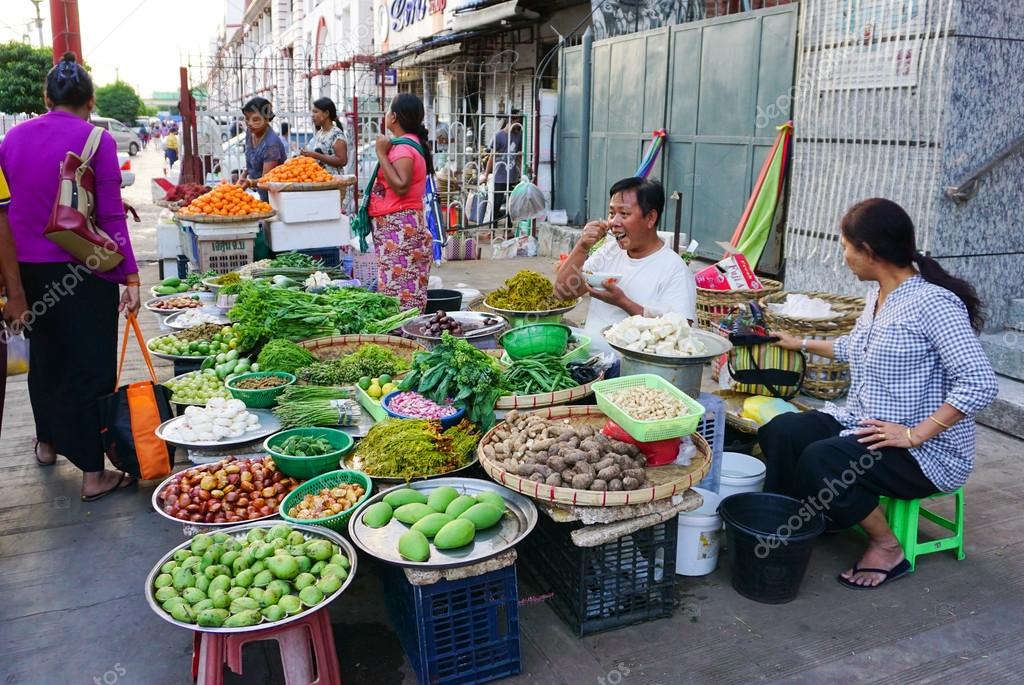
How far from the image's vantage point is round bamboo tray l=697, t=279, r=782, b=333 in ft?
16.9

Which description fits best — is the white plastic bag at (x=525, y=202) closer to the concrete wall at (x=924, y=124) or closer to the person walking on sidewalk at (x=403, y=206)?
the person walking on sidewalk at (x=403, y=206)

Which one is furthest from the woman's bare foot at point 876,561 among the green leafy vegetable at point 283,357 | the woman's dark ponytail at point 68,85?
the woman's dark ponytail at point 68,85

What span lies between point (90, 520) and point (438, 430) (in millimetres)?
1858

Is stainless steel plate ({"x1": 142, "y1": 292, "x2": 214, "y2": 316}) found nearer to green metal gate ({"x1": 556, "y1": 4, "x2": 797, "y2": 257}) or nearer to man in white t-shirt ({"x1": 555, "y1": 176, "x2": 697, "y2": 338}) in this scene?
man in white t-shirt ({"x1": 555, "y1": 176, "x2": 697, "y2": 338})

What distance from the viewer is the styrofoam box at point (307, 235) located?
7.49 meters

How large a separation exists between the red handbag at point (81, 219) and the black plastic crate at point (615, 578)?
2.51 m

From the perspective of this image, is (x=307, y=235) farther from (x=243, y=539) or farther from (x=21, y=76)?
(x=21, y=76)

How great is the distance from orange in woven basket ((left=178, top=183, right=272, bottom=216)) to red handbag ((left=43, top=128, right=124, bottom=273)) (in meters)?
3.25

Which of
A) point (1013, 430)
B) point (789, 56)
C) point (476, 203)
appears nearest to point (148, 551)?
point (1013, 430)

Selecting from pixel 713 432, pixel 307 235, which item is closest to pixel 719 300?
pixel 713 432

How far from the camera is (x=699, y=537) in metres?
3.44

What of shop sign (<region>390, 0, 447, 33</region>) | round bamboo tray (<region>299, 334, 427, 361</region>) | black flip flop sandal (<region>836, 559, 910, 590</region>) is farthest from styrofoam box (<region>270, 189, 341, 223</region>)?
shop sign (<region>390, 0, 447, 33</region>)

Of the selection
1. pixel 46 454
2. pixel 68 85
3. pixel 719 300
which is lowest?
pixel 46 454

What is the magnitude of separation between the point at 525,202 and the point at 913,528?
831 centimetres
